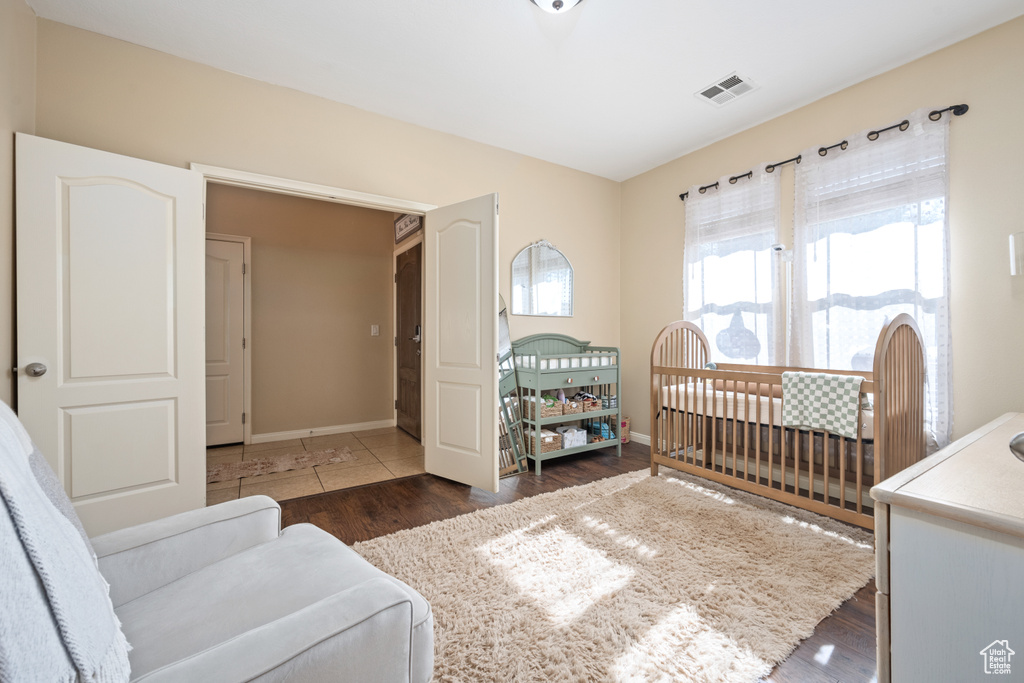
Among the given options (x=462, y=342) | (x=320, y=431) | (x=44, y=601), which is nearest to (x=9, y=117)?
(x=462, y=342)

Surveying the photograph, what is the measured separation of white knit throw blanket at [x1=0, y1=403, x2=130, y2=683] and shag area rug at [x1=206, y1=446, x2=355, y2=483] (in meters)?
2.84

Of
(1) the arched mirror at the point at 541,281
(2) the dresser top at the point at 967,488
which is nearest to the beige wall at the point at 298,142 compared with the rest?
(1) the arched mirror at the point at 541,281

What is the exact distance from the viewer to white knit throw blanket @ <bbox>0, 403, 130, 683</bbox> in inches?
18.4

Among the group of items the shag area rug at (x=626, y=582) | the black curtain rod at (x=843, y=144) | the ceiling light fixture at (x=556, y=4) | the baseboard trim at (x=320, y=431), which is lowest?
the shag area rug at (x=626, y=582)

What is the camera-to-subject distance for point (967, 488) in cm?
89

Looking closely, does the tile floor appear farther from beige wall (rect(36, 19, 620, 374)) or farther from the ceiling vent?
the ceiling vent

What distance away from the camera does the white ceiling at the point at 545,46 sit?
203 centimetres

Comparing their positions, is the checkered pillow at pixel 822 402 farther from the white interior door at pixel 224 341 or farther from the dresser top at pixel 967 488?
the white interior door at pixel 224 341

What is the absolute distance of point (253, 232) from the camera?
4102 mm

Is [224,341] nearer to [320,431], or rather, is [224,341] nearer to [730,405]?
[320,431]

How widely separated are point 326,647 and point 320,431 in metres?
4.07

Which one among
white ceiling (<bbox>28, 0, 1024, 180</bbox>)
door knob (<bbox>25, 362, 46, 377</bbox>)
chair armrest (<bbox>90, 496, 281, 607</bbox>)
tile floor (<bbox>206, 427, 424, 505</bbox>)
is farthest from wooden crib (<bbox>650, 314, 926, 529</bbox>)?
door knob (<bbox>25, 362, 46, 377</bbox>)

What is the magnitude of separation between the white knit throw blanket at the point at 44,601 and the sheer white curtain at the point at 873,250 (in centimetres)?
329

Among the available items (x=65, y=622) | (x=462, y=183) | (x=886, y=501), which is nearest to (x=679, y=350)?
(x=462, y=183)
